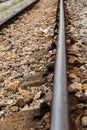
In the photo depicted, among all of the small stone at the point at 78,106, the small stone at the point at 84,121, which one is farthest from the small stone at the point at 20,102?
the small stone at the point at 84,121

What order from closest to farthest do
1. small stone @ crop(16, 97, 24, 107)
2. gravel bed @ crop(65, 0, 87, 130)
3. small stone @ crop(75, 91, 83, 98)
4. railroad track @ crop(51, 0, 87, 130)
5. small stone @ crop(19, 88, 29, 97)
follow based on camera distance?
railroad track @ crop(51, 0, 87, 130) < gravel bed @ crop(65, 0, 87, 130) < small stone @ crop(75, 91, 83, 98) < small stone @ crop(16, 97, 24, 107) < small stone @ crop(19, 88, 29, 97)

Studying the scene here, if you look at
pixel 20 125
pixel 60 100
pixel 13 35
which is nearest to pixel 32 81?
pixel 20 125

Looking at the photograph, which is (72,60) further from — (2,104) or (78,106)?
(78,106)

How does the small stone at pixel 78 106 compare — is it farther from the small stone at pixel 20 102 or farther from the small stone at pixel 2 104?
the small stone at pixel 2 104

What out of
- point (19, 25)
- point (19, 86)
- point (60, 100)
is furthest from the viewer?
point (19, 25)

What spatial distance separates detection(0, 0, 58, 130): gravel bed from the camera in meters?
2.66

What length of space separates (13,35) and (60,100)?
424 cm

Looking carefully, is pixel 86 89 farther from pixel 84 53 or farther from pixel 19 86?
pixel 84 53

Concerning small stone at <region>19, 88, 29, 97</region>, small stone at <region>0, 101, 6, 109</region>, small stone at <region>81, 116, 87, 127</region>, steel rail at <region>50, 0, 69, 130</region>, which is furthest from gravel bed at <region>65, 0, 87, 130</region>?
small stone at <region>0, 101, 6, 109</region>

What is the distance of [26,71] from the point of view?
12.0 ft

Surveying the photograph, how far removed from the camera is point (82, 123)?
2.06 metres

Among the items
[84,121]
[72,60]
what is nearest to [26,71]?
[72,60]

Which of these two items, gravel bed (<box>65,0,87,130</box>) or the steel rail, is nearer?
the steel rail

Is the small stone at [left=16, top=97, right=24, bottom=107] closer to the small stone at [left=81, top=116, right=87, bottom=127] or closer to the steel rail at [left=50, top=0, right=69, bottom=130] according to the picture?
the steel rail at [left=50, top=0, right=69, bottom=130]
